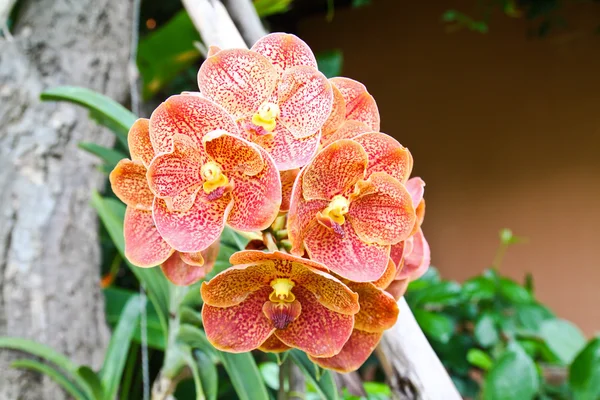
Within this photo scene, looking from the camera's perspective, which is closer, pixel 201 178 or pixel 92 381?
pixel 201 178

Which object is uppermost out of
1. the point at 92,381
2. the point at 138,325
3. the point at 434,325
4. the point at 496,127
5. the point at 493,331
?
the point at 92,381

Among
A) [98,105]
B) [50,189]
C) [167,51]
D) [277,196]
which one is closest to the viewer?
[277,196]

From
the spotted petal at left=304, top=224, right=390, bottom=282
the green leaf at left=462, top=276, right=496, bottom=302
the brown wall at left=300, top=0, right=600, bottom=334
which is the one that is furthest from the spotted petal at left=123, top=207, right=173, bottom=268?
the brown wall at left=300, top=0, right=600, bottom=334

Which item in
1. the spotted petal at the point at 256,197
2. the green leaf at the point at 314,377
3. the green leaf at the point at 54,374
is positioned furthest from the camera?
the green leaf at the point at 54,374

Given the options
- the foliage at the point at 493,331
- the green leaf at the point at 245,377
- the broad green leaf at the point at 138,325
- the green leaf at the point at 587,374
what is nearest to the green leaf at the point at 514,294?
the foliage at the point at 493,331

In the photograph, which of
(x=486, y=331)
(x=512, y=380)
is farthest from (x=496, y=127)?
(x=512, y=380)

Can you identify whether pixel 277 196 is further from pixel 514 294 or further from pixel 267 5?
pixel 514 294

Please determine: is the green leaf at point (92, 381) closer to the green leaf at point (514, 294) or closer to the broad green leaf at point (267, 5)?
the broad green leaf at point (267, 5)

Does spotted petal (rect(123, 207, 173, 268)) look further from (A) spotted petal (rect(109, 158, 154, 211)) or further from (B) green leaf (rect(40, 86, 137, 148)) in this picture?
(B) green leaf (rect(40, 86, 137, 148))
